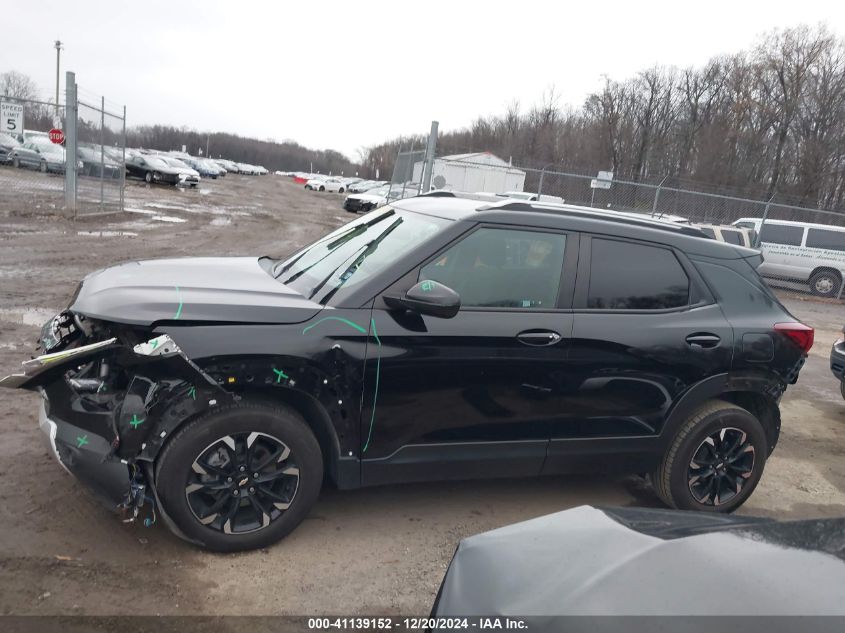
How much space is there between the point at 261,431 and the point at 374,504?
1178 mm

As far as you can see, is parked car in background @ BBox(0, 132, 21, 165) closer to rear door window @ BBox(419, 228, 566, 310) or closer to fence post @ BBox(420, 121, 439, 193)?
fence post @ BBox(420, 121, 439, 193)

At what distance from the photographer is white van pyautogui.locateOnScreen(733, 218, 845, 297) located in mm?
17125

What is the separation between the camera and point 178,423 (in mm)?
3059

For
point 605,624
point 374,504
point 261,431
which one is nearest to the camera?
point 605,624

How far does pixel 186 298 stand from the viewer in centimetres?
328

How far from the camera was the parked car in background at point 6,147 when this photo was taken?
27.0 m

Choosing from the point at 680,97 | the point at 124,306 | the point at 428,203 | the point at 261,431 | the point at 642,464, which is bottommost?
the point at 642,464

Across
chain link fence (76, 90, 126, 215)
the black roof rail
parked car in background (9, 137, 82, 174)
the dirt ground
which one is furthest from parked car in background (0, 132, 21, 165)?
the black roof rail

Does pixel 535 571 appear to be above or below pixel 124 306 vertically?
below

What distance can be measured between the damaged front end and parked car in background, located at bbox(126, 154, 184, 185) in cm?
3319

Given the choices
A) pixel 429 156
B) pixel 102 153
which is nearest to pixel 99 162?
pixel 102 153

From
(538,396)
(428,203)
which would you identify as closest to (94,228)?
(428,203)

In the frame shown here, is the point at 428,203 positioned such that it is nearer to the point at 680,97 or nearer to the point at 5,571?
the point at 5,571

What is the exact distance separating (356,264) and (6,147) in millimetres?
30898
